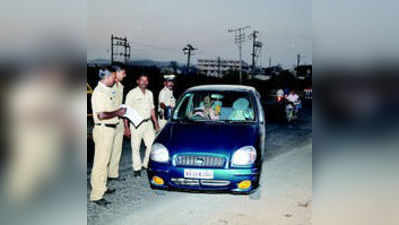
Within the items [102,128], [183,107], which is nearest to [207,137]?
[183,107]

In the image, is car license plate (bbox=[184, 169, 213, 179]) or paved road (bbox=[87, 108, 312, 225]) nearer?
paved road (bbox=[87, 108, 312, 225])

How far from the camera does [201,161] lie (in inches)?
184

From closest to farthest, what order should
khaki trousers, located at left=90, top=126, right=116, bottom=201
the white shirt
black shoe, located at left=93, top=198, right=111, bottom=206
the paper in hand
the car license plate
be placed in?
the car license plate
black shoe, located at left=93, top=198, right=111, bottom=206
khaki trousers, located at left=90, top=126, right=116, bottom=201
the paper in hand
the white shirt

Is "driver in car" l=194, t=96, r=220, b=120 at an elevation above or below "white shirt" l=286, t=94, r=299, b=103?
below

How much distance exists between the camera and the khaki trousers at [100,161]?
4.84 meters

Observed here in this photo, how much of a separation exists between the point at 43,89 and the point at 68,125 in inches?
13.9

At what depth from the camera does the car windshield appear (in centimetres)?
560

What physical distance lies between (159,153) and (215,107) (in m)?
1.42

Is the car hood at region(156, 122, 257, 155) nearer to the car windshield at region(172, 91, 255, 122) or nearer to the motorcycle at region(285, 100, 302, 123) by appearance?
the car windshield at region(172, 91, 255, 122)

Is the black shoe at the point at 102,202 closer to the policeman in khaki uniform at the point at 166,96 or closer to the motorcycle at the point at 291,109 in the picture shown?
the policeman in khaki uniform at the point at 166,96

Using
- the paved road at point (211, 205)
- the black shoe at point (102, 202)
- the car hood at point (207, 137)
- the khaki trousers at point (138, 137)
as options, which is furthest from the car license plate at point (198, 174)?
the khaki trousers at point (138, 137)

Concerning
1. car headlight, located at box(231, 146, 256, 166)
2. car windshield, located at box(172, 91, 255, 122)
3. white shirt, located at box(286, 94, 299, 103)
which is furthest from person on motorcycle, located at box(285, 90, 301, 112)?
car headlight, located at box(231, 146, 256, 166)

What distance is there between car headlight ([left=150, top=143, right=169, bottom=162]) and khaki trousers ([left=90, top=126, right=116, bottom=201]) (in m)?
0.60

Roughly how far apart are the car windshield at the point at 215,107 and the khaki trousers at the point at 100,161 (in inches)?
46.5
